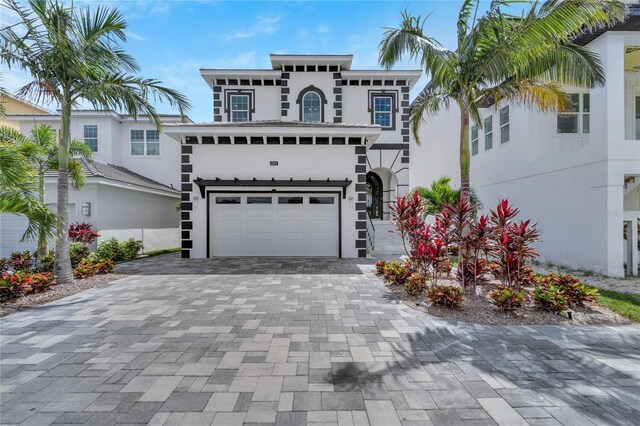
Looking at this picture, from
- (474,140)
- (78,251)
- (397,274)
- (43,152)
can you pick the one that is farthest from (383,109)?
(78,251)

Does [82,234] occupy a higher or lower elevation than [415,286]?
higher

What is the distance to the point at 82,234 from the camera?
10.2 meters

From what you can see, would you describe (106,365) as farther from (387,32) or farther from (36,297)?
(387,32)

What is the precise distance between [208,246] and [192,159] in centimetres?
330

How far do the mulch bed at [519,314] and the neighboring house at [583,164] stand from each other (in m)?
4.16

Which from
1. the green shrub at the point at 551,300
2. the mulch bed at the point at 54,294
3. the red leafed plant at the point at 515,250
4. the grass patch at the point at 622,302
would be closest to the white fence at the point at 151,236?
the mulch bed at the point at 54,294

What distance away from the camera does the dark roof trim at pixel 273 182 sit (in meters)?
10.7

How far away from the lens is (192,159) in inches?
435

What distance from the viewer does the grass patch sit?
528 centimetres

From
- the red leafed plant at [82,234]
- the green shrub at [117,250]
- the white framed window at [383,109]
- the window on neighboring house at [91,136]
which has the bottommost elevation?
the green shrub at [117,250]

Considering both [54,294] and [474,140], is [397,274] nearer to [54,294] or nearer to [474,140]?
[54,294]

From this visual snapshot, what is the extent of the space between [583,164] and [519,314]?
6687 millimetres

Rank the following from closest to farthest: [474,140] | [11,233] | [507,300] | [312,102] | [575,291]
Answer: [507,300]
[575,291]
[11,233]
[474,140]
[312,102]

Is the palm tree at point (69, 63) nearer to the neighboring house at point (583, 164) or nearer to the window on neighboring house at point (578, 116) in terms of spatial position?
the neighboring house at point (583, 164)
